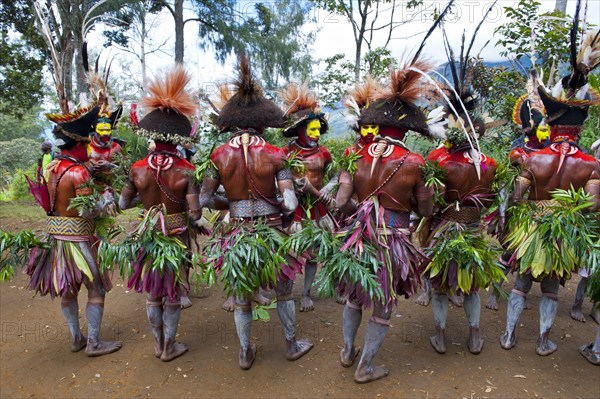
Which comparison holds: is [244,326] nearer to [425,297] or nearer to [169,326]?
[169,326]

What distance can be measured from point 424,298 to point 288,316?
6.97ft

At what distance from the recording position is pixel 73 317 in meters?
3.83

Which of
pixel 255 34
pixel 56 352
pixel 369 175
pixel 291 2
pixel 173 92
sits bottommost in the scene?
pixel 56 352

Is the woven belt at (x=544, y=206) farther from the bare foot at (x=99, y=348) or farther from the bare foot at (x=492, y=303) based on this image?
the bare foot at (x=99, y=348)

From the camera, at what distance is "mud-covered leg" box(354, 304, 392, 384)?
10.6 feet

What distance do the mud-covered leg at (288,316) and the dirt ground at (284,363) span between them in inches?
3.4

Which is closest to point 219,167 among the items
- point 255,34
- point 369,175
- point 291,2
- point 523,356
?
point 369,175

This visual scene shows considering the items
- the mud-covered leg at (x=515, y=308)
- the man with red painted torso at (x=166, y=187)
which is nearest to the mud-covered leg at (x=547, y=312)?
the mud-covered leg at (x=515, y=308)

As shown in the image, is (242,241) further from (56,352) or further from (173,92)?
(56,352)

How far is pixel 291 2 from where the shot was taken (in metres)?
14.7

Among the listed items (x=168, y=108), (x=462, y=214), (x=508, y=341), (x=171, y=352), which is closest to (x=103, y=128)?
(x=168, y=108)

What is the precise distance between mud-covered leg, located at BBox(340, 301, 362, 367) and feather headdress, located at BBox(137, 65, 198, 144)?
2094 millimetres

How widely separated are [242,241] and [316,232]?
2.00 ft

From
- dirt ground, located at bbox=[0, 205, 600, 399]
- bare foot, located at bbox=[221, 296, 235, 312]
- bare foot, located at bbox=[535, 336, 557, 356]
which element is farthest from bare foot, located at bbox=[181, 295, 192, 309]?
bare foot, located at bbox=[535, 336, 557, 356]
